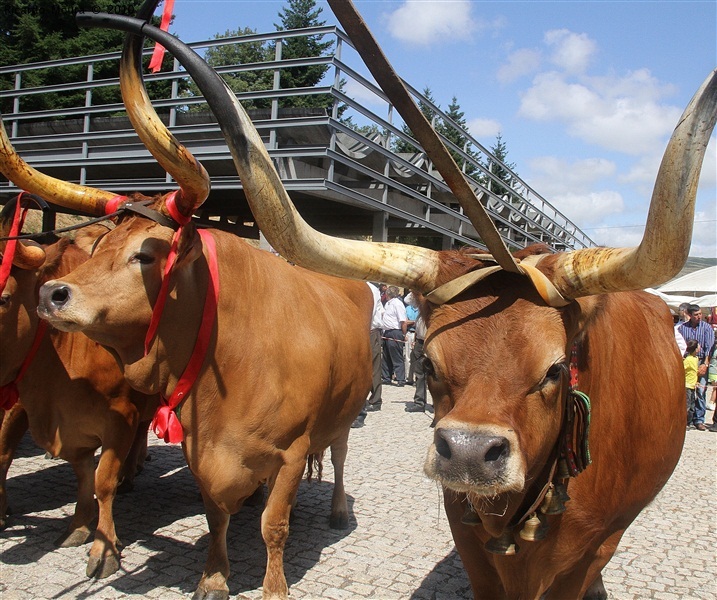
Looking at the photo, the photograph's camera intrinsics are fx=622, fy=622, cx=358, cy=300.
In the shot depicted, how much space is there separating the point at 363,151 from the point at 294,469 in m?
8.52

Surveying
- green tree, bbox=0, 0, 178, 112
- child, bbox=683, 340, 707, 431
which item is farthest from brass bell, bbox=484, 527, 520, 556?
green tree, bbox=0, 0, 178, 112

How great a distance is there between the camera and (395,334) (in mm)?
13266

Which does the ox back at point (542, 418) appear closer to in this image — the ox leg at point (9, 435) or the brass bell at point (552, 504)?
the brass bell at point (552, 504)

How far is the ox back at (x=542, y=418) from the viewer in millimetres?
2117

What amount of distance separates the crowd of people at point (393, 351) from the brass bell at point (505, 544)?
6.93 meters

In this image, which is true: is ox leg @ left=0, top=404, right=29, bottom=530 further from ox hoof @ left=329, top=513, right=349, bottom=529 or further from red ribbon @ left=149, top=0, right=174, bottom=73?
red ribbon @ left=149, top=0, right=174, bottom=73

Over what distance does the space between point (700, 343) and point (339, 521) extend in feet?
31.4

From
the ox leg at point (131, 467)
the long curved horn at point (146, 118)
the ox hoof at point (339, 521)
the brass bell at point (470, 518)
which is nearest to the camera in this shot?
the brass bell at point (470, 518)

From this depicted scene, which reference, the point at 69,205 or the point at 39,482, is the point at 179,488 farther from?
the point at 69,205

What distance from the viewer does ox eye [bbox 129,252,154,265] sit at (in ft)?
11.2

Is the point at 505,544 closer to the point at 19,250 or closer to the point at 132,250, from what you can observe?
the point at 132,250

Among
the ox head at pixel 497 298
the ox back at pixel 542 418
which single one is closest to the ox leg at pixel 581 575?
the ox back at pixel 542 418

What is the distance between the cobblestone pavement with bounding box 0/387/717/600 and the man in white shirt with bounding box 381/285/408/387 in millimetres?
6332

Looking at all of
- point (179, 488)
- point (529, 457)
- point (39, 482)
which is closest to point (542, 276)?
point (529, 457)
